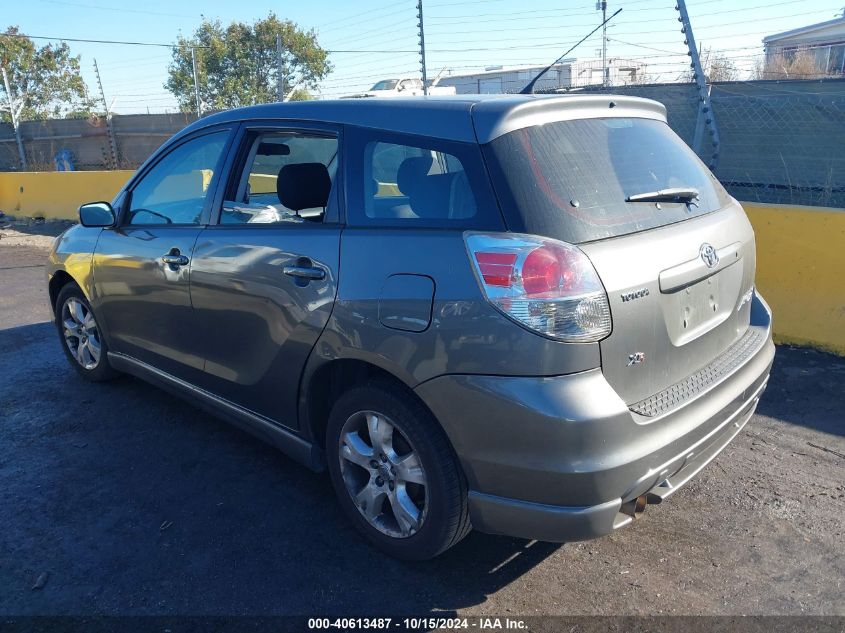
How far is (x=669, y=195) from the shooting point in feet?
9.14

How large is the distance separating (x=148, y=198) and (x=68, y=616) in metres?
2.43

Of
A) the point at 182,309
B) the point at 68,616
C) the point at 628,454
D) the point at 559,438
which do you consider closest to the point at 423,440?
the point at 559,438

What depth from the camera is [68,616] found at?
2602 millimetres

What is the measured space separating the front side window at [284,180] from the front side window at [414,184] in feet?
0.75

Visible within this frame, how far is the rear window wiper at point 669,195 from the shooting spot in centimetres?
268

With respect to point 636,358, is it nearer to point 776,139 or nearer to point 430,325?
point 430,325

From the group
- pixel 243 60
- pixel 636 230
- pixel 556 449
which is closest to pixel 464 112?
pixel 636 230

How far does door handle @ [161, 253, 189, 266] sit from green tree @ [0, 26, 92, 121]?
1405 inches

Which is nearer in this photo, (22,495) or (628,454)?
(628,454)

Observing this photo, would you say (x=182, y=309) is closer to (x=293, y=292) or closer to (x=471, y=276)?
(x=293, y=292)

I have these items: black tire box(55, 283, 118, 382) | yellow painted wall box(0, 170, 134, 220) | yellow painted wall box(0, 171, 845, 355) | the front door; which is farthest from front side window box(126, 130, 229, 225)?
yellow painted wall box(0, 170, 134, 220)

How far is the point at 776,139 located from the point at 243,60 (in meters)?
29.0

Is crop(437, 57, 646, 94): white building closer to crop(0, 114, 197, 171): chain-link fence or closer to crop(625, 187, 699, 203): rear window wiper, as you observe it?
crop(0, 114, 197, 171): chain-link fence

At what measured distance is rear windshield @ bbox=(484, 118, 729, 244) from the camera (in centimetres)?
238
